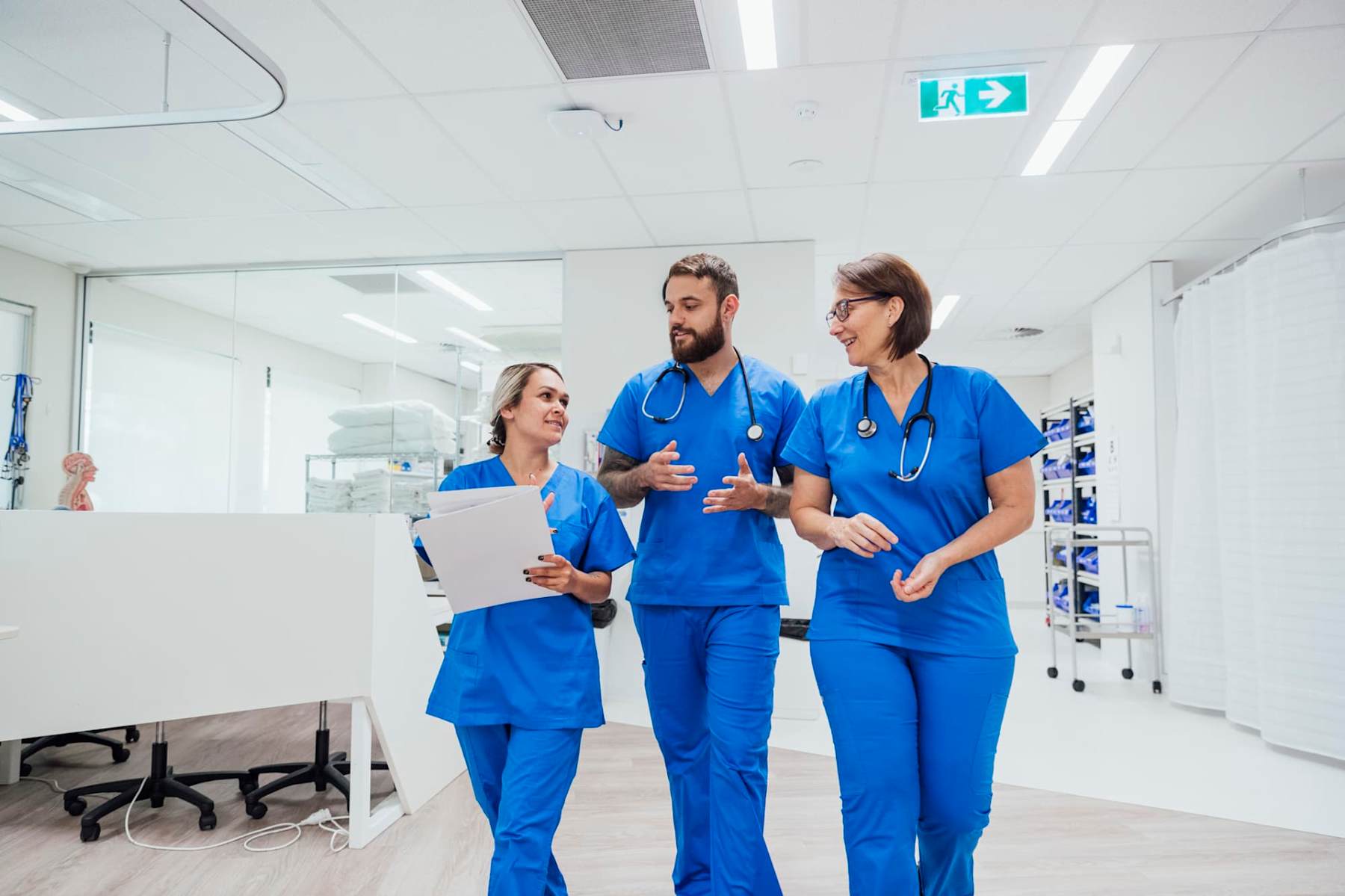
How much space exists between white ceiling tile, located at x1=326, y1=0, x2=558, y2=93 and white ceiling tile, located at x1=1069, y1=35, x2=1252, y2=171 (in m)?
2.15

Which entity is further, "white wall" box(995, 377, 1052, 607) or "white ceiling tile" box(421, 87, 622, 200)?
"white wall" box(995, 377, 1052, 607)

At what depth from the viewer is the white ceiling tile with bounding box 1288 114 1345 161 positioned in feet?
11.4

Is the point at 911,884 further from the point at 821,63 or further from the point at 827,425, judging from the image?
the point at 821,63

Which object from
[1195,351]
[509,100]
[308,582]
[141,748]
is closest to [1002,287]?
[1195,351]

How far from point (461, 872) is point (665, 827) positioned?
68cm

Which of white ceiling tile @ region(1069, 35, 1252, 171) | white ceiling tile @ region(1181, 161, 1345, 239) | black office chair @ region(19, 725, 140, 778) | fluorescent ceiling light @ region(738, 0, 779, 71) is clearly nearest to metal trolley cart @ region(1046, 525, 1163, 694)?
white ceiling tile @ region(1181, 161, 1345, 239)

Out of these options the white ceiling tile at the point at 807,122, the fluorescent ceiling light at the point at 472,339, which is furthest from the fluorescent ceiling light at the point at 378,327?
the white ceiling tile at the point at 807,122

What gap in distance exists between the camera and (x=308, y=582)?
266 cm

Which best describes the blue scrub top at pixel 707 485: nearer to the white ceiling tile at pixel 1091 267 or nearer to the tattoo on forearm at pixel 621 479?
the tattoo on forearm at pixel 621 479

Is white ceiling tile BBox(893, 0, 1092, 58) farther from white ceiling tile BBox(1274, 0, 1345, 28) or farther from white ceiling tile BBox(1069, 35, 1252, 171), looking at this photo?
white ceiling tile BBox(1274, 0, 1345, 28)

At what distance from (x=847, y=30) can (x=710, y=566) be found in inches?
75.6

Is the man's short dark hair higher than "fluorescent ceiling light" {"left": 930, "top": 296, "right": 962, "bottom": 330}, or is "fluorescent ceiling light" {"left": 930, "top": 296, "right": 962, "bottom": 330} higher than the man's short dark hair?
"fluorescent ceiling light" {"left": 930, "top": 296, "right": 962, "bottom": 330}

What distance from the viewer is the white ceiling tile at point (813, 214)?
4125mm

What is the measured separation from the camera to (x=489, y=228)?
15.4ft
